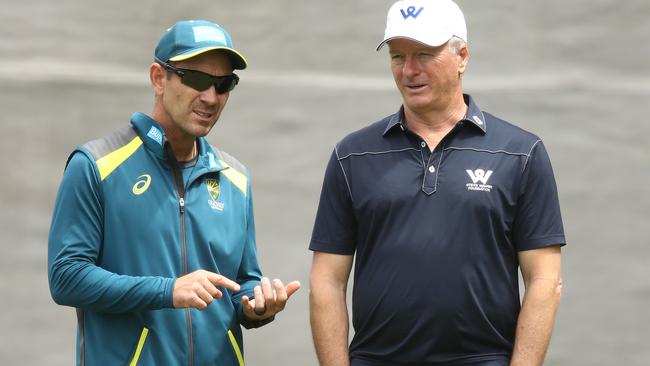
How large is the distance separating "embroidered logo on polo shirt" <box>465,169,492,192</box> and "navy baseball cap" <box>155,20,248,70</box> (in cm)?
79

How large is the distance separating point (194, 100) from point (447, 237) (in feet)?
2.85

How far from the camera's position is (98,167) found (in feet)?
10.4

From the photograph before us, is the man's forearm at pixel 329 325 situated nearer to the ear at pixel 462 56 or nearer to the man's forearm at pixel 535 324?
the man's forearm at pixel 535 324

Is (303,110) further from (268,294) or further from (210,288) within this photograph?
(210,288)

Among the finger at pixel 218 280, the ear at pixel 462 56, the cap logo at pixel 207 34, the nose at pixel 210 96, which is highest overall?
the cap logo at pixel 207 34

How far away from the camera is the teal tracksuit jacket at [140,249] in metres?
3.09

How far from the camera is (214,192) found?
3391 mm

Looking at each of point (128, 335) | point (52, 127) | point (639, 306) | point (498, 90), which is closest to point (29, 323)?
point (52, 127)

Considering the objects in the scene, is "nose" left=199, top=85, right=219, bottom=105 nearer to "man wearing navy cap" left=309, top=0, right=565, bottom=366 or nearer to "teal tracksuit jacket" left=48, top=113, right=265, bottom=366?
"teal tracksuit jacket" left=48, top=113, right=265, bottom=366

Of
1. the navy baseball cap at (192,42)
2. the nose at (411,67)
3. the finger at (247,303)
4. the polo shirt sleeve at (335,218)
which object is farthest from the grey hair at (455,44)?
the finger at (247,303)

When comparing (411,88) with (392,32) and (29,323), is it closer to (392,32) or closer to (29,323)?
(392,32)

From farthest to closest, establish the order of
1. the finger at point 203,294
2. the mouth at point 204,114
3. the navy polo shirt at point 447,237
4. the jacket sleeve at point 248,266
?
the jacket sleeve at point 248,266 → the mouth at point 204,114 → the navy polo shirt at point 447,237 → the finger at point 203,294

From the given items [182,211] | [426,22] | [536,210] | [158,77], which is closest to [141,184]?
[182,211]

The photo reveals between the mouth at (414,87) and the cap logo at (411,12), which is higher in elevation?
the cap logo at (411,12)
